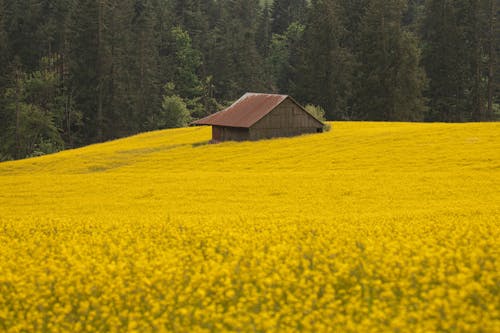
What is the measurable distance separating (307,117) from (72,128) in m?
44.1

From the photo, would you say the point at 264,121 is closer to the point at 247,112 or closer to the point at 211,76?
the point at 247,112

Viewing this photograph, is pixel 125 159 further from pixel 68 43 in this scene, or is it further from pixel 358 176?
pixel 68 43

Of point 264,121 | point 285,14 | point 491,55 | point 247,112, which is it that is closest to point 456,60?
point 491,55

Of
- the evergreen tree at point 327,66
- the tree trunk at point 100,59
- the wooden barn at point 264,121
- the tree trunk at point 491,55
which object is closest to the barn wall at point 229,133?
the wooden barn at point 264,121

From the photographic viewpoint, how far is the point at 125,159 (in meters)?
48.2

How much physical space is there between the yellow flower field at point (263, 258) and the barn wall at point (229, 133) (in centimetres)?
2388

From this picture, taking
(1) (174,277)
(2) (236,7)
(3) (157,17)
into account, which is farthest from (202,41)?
(1) (174,277)

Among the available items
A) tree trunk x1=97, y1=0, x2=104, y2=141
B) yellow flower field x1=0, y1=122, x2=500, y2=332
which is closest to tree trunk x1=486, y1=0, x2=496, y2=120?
tree trunk x1=97, y1=0, x2=104, y2=141

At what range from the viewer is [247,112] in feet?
188

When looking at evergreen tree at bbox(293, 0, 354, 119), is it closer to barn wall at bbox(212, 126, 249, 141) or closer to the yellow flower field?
barn wall at bbox(212, 126, 249, 141)

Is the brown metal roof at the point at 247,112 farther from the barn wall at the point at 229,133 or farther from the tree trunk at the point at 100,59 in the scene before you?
the tree trunk at the point at 100,59

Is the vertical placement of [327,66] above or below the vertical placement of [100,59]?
below

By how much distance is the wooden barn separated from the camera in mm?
55094

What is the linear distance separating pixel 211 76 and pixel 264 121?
51.1 meters
